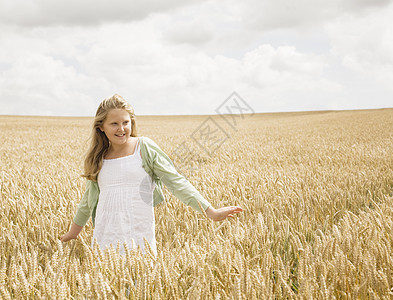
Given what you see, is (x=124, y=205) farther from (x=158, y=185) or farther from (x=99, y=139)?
(x=99, y=139)

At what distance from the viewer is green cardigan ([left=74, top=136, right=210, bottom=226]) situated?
221 cm

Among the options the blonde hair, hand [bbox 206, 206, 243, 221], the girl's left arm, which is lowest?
hand [bbox 206, 206, 243, 221]

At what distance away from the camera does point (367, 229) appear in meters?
2.24

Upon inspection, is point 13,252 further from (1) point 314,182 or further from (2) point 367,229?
(1) point 314,182

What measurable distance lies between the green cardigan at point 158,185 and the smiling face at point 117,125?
0.49 feet

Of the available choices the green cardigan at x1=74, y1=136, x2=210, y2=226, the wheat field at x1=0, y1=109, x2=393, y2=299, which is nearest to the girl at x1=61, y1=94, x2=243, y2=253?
the green cardigan at x1=74, y1=136, x2=210, y2=226

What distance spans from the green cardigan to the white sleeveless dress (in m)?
0.07

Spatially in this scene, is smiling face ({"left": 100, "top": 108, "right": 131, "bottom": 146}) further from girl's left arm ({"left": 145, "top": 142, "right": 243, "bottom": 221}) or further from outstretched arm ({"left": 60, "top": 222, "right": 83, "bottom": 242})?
outstretched arm ({"left": 60, "top": 222, "right": 83, "bottom": 242})

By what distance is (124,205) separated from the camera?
2.25 m

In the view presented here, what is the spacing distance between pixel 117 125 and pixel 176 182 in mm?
552

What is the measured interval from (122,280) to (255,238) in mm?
952

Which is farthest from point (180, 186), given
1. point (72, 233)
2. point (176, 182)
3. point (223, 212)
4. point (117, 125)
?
point (72, 233)

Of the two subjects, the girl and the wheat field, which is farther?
the girl

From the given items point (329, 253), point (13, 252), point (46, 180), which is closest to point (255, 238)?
point (329, 253)
